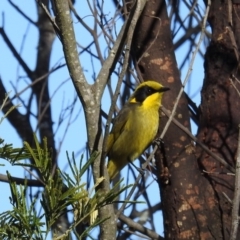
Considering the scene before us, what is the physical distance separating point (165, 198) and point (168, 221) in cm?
14

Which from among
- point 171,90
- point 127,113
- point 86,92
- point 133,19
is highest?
point 127,113

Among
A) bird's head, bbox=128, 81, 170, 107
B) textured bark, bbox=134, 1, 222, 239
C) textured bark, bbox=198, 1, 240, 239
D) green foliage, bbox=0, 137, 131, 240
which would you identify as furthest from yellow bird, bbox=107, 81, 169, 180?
green foliage, bbox=0, 137, 131, 240

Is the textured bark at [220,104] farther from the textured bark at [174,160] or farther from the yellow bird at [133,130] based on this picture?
the yellow bird at [133,130]

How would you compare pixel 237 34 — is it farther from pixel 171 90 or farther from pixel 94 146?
pixel 94 146

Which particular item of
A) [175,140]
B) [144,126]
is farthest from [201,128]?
[144,126]

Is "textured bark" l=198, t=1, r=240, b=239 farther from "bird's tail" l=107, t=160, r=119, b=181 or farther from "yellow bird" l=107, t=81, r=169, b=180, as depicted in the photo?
"bird's tail" l=107, t=160, r=119, b=181

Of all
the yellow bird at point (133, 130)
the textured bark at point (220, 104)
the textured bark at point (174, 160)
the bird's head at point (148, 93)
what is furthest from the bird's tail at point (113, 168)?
the textured bark at point (220, 104)

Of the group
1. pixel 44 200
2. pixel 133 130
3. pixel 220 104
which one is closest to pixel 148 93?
pixel 133 130

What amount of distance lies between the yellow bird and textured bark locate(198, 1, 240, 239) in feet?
2.67

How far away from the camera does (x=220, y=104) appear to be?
4.26 metres

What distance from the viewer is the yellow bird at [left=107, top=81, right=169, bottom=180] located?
17.0 feet

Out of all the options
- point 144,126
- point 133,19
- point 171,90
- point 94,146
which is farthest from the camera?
point 144,126

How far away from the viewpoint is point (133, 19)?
290 centimetres

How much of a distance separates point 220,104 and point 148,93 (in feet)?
2.62
